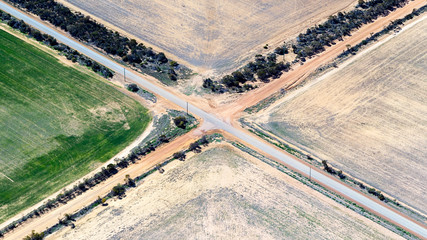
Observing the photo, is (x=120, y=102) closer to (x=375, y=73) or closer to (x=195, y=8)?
(x=195, y=8)

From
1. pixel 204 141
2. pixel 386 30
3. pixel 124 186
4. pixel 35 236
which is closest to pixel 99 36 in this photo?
pixel 204 141

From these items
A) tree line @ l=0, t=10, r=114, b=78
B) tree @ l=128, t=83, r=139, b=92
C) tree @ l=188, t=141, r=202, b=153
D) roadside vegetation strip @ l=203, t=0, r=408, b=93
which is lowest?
tree @ l=188, t=141, r=202, b=153

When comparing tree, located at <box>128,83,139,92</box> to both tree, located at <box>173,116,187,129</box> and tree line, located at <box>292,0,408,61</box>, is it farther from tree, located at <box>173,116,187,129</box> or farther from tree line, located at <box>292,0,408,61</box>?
tree line, located at <box>292,0,408,61</box>

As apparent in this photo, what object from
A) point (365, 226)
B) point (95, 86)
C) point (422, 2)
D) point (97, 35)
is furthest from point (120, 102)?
point (422, 2)

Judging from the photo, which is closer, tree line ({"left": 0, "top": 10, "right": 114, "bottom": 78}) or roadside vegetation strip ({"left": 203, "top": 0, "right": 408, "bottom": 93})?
roadside vegetation strip ({"left": 203, "top": 0, "right": 408, "bottom": 93})

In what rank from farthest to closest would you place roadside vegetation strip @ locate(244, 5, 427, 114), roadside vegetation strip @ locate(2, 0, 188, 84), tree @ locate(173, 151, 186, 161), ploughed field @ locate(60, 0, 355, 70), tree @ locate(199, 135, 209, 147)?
ploughed field @ locate(60, 0, 355, 70), roadside vegetation strip @ locate(2, 0, 188, 84), roadside vegetation strip @ locate(244, 5, 427, 114), tree @ locate(199, 135, 209, 147), tree @ locate(173, 151, 186, 161)

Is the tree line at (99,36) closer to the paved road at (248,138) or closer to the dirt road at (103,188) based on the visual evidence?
→ the paved road at (248,138)

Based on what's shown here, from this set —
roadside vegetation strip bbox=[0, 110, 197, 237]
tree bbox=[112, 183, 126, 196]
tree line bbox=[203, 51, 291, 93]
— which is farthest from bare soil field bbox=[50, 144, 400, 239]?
tree line bbox=[203, 51, 291, 93]

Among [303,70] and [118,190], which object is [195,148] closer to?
[118,190]
